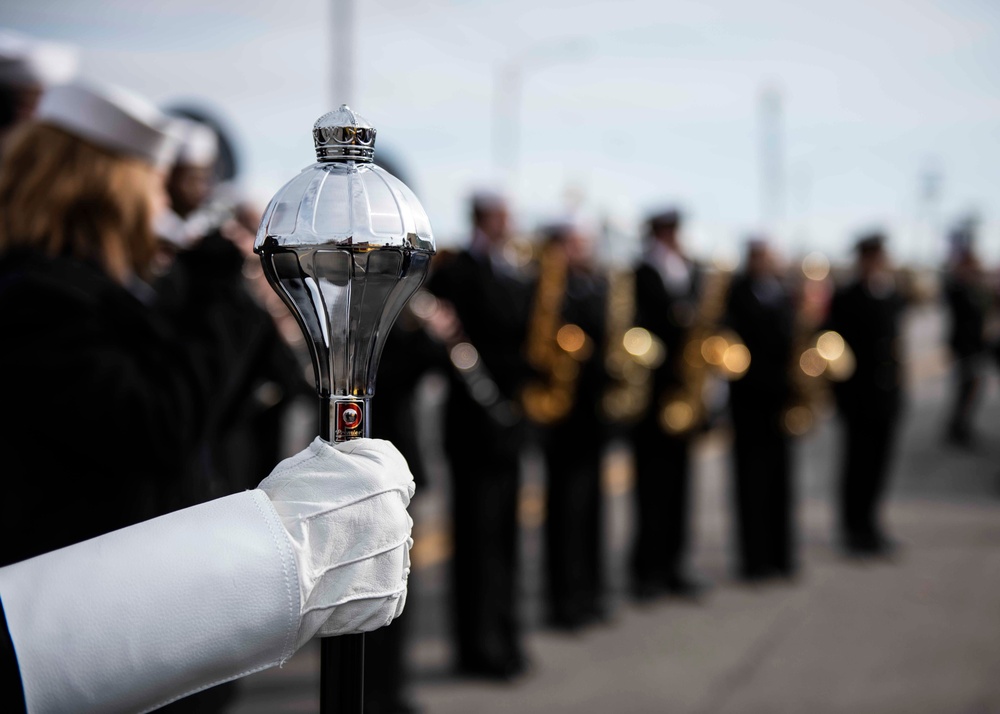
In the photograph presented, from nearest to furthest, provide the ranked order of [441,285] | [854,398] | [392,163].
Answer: [392,163] → [441,285] → [854,398]

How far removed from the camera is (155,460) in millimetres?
1729

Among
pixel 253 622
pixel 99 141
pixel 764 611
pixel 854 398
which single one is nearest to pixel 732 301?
pixel 854 398

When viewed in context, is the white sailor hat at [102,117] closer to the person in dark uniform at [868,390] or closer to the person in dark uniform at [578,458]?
the person in dark uniform at [578,458]

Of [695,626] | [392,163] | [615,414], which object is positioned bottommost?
[695,626]

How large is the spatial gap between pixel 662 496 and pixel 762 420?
36.7 inches

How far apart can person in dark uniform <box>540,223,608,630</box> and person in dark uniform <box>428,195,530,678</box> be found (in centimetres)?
59

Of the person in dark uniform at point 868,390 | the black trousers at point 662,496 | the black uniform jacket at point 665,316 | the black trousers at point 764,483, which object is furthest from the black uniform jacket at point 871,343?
Result: the black trousers at point 662,496

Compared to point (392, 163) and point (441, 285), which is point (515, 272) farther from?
point (392, 163)

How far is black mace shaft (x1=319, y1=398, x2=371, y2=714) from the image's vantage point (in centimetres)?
94

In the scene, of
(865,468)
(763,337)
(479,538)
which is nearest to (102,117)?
(479,538)

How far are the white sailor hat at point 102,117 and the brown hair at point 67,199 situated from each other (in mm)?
24

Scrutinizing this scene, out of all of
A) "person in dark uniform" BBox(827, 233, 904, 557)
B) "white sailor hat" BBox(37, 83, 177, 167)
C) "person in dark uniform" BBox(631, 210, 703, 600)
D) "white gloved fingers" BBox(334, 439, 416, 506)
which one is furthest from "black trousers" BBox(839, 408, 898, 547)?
"white gloved fingers" BBox(334, 439, 416, 506)

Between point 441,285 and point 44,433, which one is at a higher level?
point 441,285

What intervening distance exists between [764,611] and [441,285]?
100.0 inches
